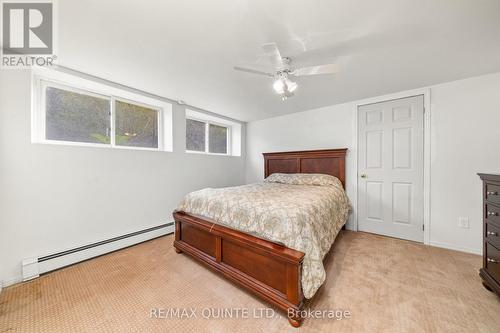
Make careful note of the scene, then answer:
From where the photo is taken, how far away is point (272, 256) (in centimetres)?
147

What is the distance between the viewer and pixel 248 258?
1.66 m

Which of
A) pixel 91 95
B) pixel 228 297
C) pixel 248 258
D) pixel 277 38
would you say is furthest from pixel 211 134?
pixel 228 297

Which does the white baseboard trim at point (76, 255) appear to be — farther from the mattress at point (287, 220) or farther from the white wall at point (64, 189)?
the mattress at point (287, 220)

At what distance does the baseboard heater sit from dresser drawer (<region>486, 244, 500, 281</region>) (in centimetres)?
366

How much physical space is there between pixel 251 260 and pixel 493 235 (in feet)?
6.64

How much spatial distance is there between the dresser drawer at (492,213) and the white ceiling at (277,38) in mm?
1432

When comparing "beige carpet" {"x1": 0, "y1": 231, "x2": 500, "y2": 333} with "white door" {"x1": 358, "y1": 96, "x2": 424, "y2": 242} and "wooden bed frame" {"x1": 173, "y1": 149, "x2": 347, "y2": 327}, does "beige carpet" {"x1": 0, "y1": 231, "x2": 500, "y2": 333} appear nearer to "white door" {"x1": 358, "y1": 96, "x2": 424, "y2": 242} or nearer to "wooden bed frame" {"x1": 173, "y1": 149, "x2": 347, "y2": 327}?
"wooden bed frame" {"x1": 173, "y1": 149, "x2": 347, "y2": 327}

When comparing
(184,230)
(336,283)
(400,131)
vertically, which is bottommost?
(336,283)

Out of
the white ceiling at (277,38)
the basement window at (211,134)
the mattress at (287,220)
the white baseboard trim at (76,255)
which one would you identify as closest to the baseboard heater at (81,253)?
the white baseboard trim at (76,255)

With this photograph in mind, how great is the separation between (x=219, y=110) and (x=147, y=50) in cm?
195

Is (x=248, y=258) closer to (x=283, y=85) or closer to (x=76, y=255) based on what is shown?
(x=283, y=85)

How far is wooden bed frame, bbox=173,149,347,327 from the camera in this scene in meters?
1.35

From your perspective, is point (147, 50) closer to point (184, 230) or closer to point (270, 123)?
point (184, 230)

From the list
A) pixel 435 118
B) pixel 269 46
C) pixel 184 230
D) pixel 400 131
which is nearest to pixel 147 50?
pixel 269 46
